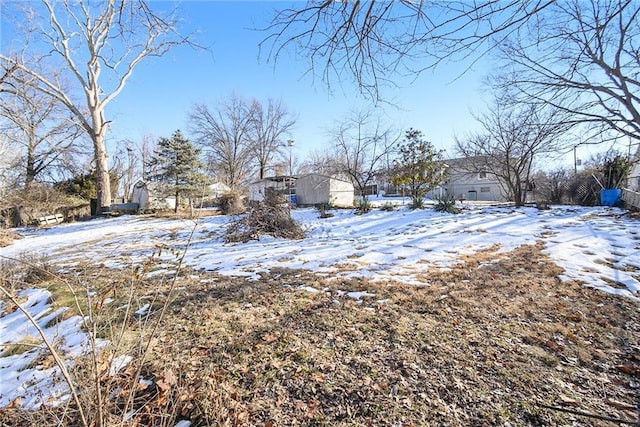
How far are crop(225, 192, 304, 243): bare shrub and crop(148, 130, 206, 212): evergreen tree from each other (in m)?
10.2

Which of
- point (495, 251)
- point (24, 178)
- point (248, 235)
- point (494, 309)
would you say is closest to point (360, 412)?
point (494, 309)

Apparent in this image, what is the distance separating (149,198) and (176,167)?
498 centimetres

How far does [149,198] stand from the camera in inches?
768

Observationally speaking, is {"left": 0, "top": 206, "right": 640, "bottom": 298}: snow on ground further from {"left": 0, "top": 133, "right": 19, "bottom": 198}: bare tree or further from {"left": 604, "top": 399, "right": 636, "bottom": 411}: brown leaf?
{"left": 0, "top": 133, "right": 19, "bottom": 198}: bare tree

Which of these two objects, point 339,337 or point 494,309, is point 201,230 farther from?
point 494,309

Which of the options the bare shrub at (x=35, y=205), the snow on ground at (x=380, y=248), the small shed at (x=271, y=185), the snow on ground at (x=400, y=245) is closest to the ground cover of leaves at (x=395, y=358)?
the snow on ground at (x=380, y=248)

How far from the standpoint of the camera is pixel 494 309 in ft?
9.64

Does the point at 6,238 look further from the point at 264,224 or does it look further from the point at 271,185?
the point at 271,185

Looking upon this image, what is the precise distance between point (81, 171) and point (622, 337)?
84.0ft

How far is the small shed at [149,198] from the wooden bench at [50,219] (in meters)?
3.89

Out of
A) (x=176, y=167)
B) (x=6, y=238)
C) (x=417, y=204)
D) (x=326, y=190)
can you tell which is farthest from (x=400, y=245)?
(x=176, y=167)

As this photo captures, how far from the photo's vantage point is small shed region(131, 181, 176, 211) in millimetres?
17709

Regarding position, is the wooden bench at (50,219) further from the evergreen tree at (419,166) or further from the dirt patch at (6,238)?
the evergreen tree at (419,166)

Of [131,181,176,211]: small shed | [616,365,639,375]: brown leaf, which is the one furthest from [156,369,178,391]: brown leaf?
[131,181,176,211]: small shed
